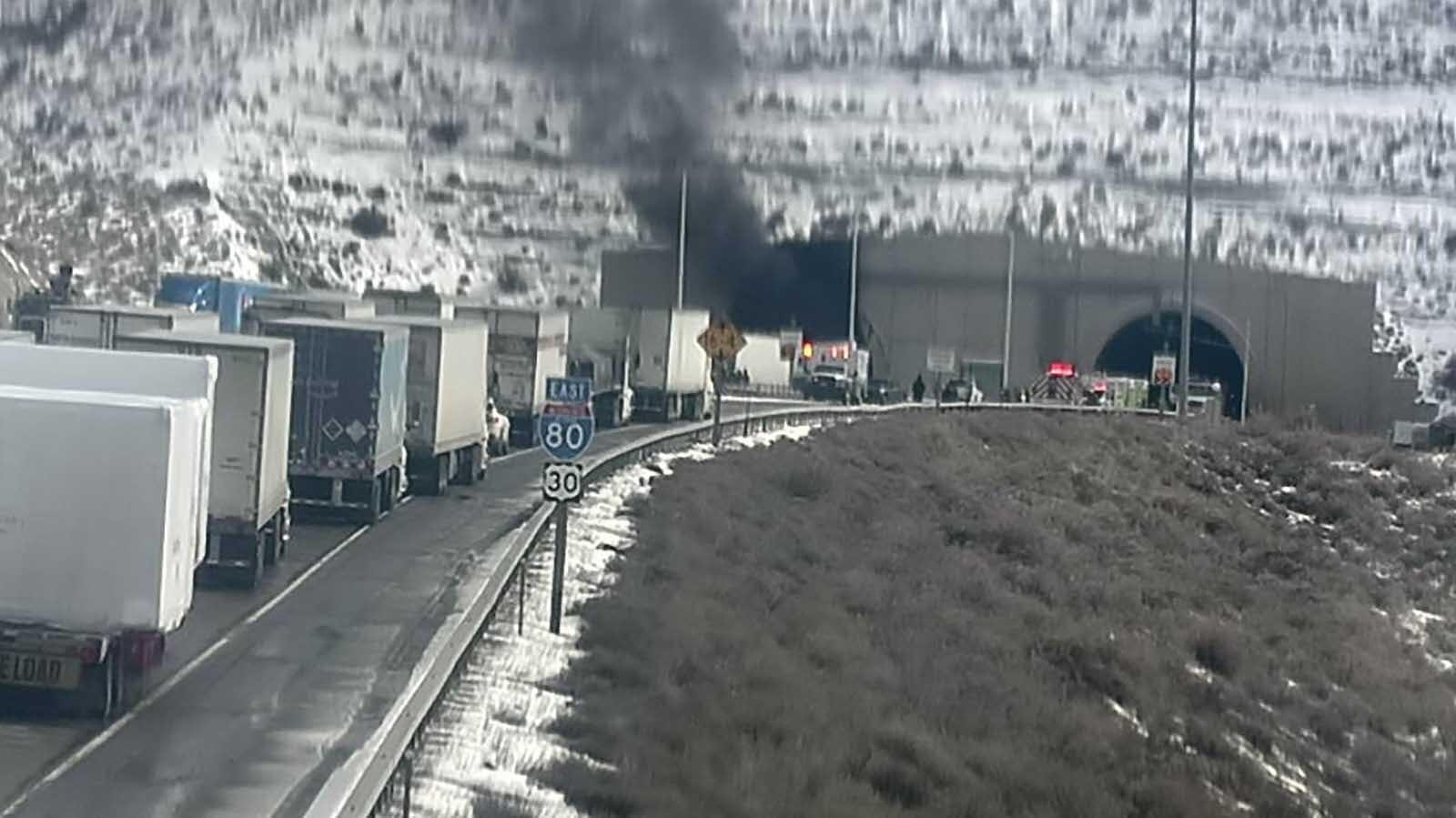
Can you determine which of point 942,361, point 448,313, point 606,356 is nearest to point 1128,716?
point 448,313

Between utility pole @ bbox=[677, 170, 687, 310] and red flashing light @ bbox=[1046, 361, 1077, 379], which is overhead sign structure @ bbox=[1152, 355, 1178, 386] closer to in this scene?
red flashing light @ bbox=[1046, 361, 1077, 379]

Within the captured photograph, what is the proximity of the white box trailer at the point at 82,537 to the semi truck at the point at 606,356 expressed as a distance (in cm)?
3899

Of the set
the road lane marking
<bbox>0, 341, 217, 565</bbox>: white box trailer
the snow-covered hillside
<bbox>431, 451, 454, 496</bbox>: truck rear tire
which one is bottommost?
the road lane marking

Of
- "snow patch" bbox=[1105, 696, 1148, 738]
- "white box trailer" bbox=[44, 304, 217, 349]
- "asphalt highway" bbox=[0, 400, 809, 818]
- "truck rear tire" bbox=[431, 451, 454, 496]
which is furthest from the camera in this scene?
"truck rear tire" bbox=[431, 451, 454, 496]

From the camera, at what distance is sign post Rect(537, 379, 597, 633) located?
74.4 feet

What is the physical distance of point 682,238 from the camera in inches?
2950

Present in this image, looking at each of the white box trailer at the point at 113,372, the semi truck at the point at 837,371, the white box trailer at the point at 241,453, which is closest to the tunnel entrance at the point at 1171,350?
the semi truck at the point at 837,371

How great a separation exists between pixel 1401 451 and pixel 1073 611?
1302 inches

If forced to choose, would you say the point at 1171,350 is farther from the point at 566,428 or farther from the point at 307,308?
the point at 566,428

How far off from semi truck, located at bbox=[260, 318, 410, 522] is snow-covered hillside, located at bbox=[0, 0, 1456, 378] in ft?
133

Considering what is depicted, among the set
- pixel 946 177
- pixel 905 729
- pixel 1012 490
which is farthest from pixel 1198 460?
pixel 946 177

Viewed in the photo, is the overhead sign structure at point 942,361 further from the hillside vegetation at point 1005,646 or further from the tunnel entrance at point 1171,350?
the hillside vegetation at point 1005,646

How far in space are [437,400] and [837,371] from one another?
42.2 metres

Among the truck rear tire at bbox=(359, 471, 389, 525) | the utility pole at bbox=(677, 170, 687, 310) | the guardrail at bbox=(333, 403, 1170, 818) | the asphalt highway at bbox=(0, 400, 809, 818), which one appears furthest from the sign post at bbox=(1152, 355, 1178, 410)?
the asphalt highway at bbox=(0, 400, 809, 818)
